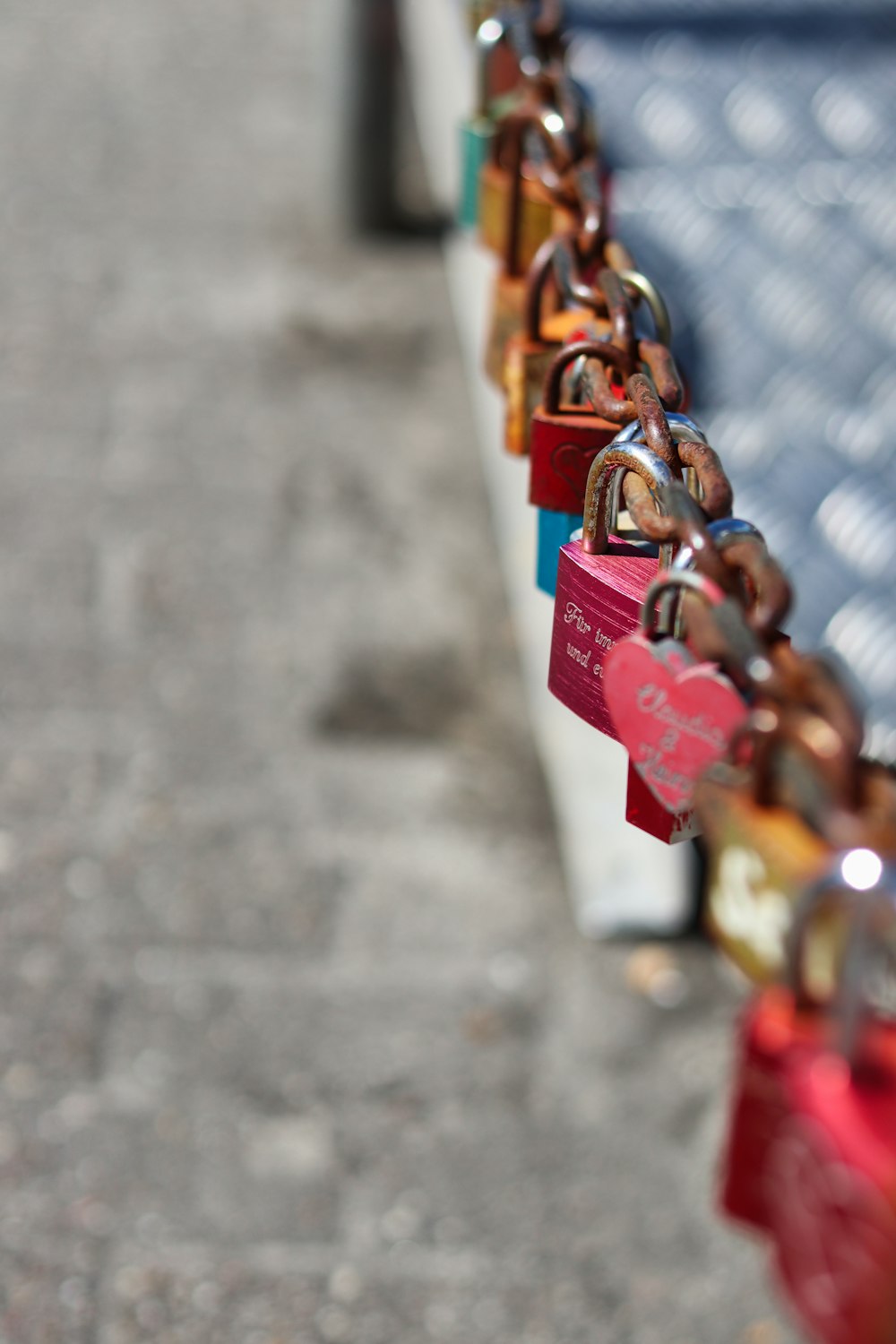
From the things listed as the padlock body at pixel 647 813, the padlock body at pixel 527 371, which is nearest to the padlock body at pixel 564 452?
the padlock body at pixel 527 371

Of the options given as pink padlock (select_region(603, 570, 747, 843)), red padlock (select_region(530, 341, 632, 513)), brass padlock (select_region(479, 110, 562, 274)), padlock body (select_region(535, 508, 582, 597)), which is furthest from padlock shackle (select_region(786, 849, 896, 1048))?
brass padlock (select_region(479, 110, 562, 274))

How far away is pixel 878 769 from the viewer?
0.75 metres

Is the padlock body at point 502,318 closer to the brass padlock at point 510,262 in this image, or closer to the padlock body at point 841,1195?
the brass padlock at point 510,262

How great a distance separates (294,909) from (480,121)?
2021 millimetres

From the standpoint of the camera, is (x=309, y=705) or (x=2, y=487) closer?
(x=309, y=705)

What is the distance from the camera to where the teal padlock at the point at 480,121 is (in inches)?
71.9

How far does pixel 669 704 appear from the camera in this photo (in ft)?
3.07

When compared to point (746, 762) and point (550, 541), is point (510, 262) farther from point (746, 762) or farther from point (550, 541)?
point (746, 762)

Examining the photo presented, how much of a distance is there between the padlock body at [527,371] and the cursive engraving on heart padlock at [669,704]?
48cm

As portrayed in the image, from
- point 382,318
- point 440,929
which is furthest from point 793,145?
point 382,318

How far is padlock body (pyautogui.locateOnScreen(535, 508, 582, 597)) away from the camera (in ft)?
4.59

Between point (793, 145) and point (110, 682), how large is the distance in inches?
88.4

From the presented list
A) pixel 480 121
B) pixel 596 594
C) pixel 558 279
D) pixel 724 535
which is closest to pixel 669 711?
pixel 724 535

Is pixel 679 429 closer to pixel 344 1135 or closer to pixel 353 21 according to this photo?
pixel 344 1135
